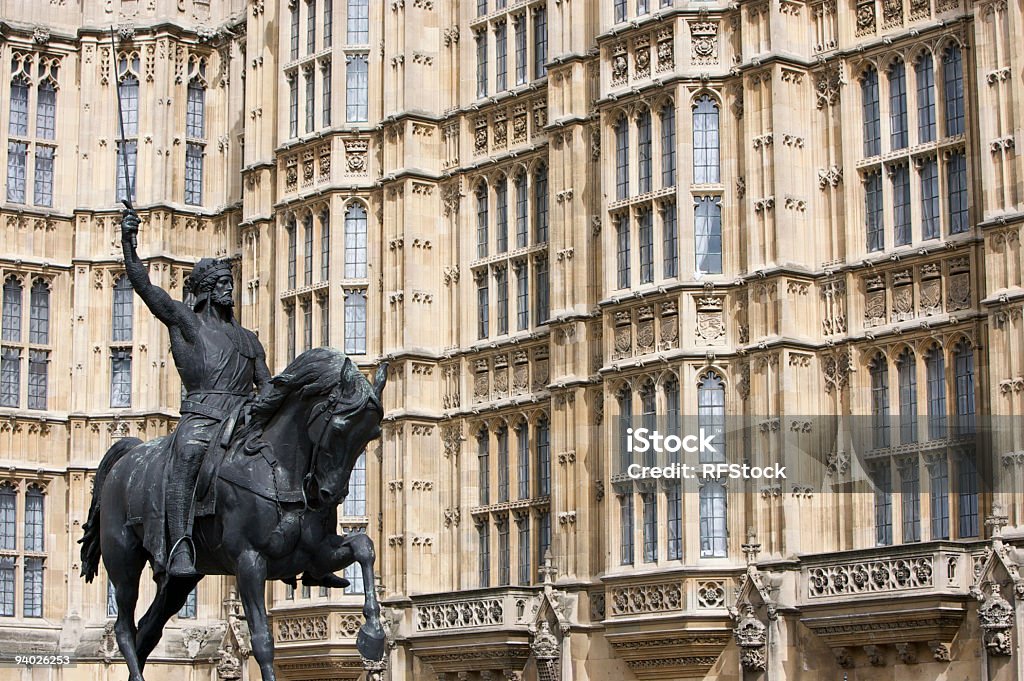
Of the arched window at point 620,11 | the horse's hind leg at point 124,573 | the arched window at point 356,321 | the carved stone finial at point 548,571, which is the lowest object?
the carved stone finial at point 548,571

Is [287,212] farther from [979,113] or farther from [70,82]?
[979,113]

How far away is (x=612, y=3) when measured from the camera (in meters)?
35.9

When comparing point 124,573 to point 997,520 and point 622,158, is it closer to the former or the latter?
point 997,520

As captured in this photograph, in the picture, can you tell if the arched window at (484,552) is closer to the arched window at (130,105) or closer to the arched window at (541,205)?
the arched window at (541,205)

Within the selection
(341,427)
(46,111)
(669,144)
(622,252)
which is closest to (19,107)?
(46,111)

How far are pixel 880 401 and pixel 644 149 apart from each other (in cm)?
685

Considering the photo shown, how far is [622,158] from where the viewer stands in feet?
116

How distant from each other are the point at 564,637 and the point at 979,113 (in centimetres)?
1234

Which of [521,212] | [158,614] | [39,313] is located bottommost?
[158,614]

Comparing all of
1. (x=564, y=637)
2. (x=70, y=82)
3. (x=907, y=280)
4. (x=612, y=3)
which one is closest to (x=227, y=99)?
(x=70, y=82)

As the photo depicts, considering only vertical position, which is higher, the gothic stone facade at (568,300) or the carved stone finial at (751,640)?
the gothic stone facade at (568,300)

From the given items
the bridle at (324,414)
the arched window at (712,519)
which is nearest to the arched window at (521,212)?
the arched window at (712,519)

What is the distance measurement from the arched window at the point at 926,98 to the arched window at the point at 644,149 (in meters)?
5.29

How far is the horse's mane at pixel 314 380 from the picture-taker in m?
14.2
